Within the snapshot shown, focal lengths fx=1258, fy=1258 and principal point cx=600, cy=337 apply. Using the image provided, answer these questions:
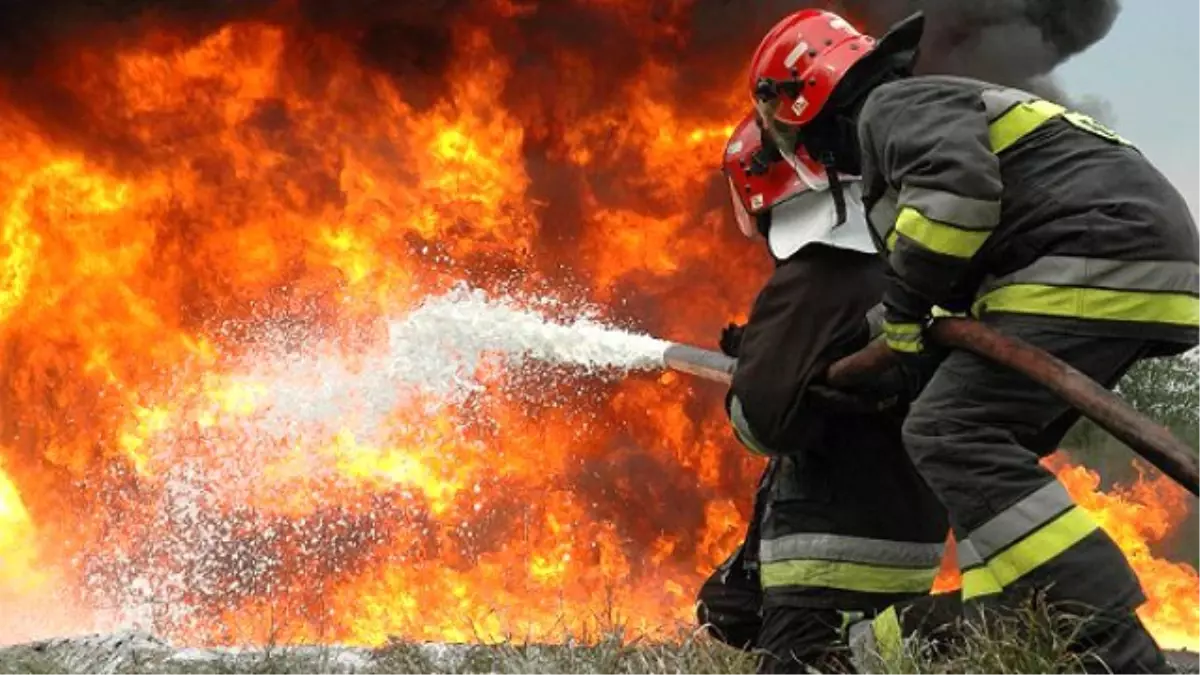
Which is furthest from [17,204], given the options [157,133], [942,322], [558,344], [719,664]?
[942,322]

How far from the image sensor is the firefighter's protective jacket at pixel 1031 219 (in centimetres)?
297

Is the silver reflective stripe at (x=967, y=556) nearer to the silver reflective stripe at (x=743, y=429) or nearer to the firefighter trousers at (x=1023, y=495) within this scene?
the firefighter trousers at (x=1023, y=495)

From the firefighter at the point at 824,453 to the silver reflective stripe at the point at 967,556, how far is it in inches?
12.6

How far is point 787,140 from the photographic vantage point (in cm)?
383

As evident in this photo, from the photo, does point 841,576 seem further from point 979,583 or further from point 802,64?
point 802,64

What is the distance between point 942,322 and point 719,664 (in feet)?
4.34

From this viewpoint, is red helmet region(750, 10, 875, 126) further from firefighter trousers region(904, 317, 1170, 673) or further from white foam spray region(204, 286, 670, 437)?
white foam spray region(204, 286, 670, 437)

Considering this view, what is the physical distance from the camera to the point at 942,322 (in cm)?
315

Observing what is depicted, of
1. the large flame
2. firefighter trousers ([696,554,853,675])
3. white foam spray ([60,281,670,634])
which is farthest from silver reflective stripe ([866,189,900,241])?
the large flame

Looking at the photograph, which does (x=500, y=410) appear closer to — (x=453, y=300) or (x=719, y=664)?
(x=453, y=300)

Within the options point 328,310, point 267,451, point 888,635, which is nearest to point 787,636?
point 888,635

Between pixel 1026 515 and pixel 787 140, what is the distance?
1.44 meters

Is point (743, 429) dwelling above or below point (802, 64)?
below

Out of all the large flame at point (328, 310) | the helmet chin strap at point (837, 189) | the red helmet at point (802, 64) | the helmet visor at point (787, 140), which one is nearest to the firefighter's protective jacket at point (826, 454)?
the helmet chin strap at point (837, 189)
